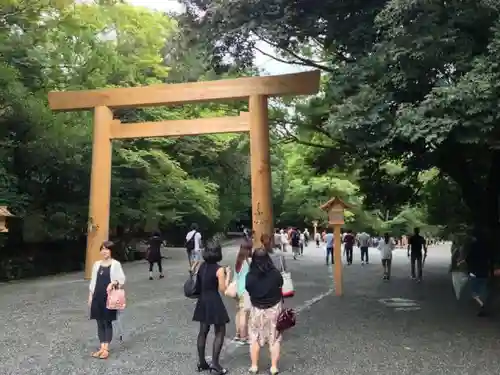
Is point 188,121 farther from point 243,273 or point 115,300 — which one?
point 115,300

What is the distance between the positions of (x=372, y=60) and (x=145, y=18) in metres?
16.8

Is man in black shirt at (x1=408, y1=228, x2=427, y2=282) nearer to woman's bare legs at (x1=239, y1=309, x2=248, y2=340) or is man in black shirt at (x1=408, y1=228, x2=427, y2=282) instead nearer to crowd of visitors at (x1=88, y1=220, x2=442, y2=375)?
woman's bare legs at (x1=239, y1=309, x2=248, y2=340)

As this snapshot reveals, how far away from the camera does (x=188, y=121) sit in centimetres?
1441

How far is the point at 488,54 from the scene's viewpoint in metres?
6.43

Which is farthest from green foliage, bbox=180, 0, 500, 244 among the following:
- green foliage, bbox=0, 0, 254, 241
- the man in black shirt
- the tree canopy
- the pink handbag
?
the pink handbag

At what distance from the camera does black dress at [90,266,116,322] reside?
247 inches

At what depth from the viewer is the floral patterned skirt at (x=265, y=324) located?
5.63m

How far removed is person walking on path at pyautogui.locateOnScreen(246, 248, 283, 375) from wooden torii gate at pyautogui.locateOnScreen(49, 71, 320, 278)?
7083mm

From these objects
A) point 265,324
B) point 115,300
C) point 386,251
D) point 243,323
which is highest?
point 386,251

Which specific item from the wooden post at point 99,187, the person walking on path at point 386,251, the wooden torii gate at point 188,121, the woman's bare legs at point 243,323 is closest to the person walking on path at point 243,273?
the woman's bare legs at point 243,323

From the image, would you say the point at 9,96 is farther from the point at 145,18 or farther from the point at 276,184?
the point at 276,184

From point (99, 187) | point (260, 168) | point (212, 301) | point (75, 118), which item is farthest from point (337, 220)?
point (75, 118)

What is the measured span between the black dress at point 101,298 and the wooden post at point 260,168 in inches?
255

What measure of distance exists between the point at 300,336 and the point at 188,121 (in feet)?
26.9
